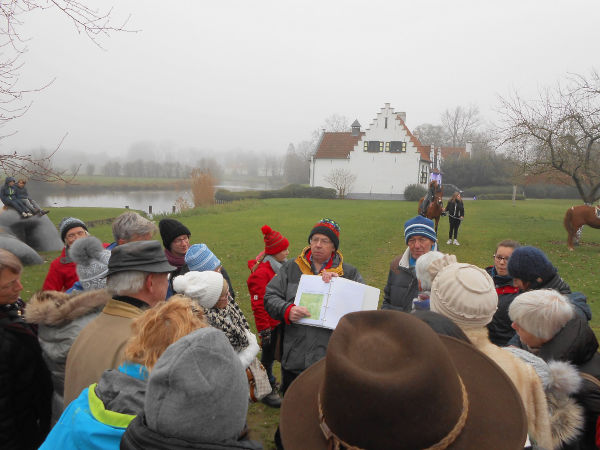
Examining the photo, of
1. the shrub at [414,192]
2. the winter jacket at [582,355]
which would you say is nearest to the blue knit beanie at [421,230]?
the winter jacket at [582,355]

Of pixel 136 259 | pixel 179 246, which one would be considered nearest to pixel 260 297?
pixel 179 246

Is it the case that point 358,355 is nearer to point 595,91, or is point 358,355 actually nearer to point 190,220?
point 595,91

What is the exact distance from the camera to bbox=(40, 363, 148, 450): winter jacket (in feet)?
4.65

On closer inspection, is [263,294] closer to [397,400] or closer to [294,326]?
[294,326]

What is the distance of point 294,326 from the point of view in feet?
10.8

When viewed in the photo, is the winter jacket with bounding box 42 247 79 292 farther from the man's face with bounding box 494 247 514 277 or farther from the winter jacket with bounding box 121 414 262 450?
the man's face with bounding box 494 247 514 277

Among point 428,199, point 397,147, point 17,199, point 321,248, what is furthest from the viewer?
point 397,147

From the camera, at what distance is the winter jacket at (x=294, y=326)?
3180 millimetres

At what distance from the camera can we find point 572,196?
43.8 m

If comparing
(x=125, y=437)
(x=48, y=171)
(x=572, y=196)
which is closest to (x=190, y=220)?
(x=48, y=171)

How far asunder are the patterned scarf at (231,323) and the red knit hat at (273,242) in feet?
4.48

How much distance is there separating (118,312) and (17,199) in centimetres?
1361

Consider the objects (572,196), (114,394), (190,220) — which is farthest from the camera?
(572,196)

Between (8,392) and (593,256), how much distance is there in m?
15.3
